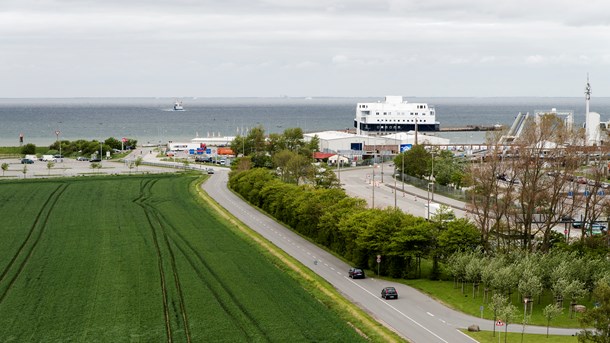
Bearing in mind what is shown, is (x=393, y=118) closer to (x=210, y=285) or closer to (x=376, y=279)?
(x=376, y=279)

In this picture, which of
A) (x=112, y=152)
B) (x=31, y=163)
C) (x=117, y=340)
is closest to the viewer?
(x=117, y=340)

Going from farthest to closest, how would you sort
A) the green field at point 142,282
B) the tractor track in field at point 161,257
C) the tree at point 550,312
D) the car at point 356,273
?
the car at point 356,273
the tree at point 550,312
the tractor track in field at point 161,257
the green field at point 142,282

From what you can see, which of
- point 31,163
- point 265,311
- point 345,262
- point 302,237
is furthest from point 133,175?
point 265,311

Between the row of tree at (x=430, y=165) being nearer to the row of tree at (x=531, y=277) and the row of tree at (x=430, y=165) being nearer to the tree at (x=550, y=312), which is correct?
the row of tree at (x=531, y=277)

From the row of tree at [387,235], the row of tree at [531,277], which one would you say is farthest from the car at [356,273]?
the row of tree at [531,277]

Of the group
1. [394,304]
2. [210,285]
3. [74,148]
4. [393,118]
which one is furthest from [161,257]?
[393,118]

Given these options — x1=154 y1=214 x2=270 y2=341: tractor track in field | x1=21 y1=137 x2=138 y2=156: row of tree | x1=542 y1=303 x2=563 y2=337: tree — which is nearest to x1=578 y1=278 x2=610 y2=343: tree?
x1=542 y1=303 x2=563 y2=337: tree

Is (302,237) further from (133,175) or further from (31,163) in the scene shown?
(31,163)
